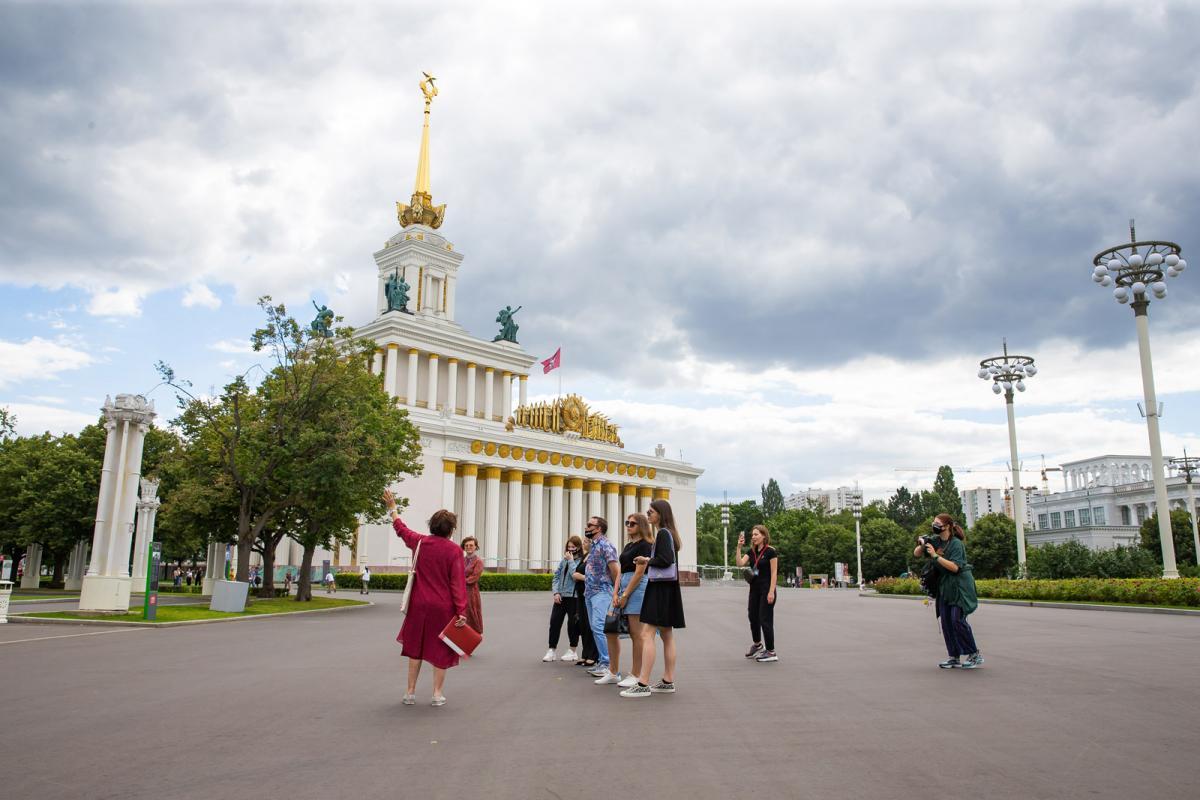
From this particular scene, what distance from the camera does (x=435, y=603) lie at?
25.9ft

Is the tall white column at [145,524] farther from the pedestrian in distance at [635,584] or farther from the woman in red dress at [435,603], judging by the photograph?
the pedestrian in distance at [635,584]

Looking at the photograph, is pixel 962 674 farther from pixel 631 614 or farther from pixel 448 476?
pixel 448 476

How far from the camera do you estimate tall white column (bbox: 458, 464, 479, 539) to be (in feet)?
177

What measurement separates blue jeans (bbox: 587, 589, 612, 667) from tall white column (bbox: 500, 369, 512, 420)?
185 ft

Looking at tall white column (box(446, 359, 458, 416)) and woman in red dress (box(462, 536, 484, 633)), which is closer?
woman in red dress (box(462, 536, 484, 633))

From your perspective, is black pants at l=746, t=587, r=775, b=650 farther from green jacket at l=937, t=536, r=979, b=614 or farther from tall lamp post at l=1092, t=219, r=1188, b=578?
tall lamp post at l=1092, t=219, r=1188, b=578

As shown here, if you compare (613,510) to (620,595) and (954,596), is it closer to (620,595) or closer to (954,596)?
(954,596)

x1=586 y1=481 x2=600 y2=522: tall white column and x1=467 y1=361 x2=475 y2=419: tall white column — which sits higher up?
x1=467 y1=361 x2=475 y2=419: tall white column

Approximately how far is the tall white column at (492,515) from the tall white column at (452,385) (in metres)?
6.62

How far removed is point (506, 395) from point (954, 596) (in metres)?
58.1

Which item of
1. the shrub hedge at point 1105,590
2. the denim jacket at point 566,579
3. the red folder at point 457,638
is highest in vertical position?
the denim jacket at point 566,579

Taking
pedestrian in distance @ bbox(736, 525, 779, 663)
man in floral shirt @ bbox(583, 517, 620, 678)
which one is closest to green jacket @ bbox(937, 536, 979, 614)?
pedestrian in distance @ bbox(736, 525, 779, 663)

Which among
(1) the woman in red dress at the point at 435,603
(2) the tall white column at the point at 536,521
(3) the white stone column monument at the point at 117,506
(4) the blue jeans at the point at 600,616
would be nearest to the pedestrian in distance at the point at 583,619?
(4) the blue jeans at the point at 600,616

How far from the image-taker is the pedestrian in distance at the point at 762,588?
11.2 meters
